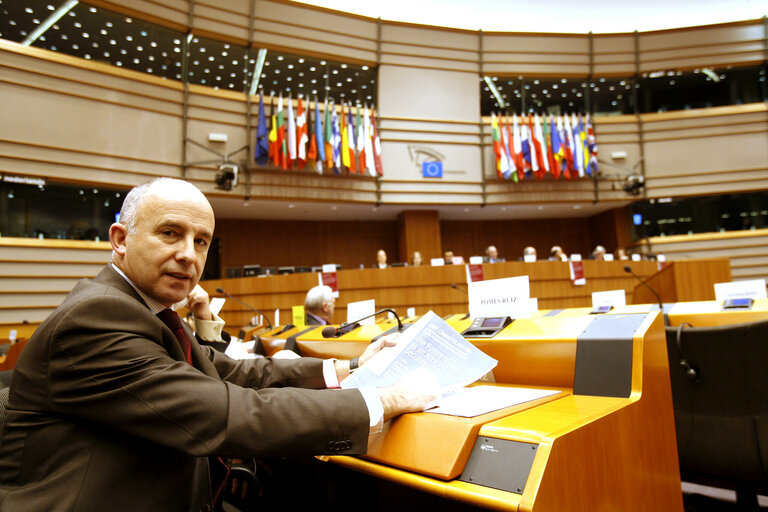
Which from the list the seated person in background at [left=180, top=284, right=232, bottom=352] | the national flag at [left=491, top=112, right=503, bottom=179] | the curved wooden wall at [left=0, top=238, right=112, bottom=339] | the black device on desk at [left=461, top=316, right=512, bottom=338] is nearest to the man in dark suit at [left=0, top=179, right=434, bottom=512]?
the black device on desk at [left=461, top=316, right=512, bottom=338]

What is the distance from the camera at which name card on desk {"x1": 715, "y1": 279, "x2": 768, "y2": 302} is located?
195cm

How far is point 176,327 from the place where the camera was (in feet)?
3.43

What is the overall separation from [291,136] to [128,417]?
7432mm

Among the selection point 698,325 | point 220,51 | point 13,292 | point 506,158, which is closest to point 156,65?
point 220,51

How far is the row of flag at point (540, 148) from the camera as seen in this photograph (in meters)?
8.86

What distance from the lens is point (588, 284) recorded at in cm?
680

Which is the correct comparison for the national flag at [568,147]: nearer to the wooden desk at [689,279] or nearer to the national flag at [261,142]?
the wooden desk at [689,279]

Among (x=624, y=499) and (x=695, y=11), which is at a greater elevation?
(x=695, y=11)

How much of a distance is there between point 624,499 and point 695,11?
11.8 meters

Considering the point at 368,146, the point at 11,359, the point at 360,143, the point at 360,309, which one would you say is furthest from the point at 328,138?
the point at 360,309

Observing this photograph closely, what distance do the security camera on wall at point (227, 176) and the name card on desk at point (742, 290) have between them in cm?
646

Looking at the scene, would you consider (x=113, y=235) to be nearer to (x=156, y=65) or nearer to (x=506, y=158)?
(x=156, y=65)

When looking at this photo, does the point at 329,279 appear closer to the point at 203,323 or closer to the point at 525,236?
the point at 203,323

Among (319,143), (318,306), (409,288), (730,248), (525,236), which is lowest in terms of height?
(318,306)
